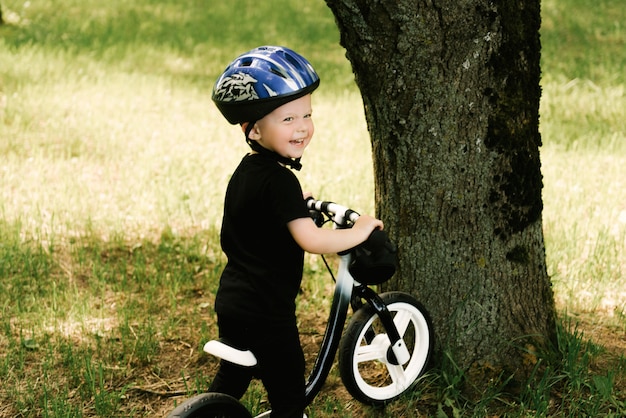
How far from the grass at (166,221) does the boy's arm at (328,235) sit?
94 cm

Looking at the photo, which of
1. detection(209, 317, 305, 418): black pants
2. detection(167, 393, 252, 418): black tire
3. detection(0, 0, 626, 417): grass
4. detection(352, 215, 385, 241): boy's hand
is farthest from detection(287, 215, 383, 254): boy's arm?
detection(0, 0, 626, 417): grass

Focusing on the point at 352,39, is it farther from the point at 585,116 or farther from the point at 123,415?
the point at 585,116

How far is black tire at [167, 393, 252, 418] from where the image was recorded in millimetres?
2521

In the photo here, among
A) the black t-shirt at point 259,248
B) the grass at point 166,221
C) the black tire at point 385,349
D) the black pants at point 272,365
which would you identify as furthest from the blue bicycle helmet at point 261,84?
the grass at point 166,221

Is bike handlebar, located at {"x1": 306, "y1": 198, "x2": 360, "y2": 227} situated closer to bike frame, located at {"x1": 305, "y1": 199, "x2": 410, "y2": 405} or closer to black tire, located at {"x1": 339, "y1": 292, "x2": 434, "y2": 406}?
bike frame, located at {"x1": 305, "y1": 199, "x2": 410, "y2": 405}

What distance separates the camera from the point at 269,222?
258 centimetres

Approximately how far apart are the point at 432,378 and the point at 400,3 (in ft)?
5.17

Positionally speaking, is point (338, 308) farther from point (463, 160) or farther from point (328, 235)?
point (463, 160)

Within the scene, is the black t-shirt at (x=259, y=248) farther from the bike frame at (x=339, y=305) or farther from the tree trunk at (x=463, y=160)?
the tree trunk at (x=463, y=160)

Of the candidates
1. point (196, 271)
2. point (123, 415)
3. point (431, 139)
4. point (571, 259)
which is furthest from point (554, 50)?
point (123, 415)

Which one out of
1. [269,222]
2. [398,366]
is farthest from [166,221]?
[269,222]

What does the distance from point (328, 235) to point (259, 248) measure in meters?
0.25

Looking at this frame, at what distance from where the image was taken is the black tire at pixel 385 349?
2.86m

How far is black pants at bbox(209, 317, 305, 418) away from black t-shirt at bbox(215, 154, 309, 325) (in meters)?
0.05
